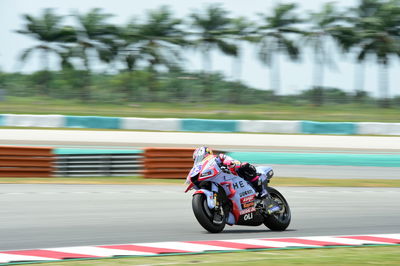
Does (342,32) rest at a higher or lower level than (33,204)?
higher

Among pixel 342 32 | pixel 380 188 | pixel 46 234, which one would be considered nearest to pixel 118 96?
pixel 342 32

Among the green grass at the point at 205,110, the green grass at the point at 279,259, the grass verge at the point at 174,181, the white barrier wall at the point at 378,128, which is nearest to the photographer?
the green grass at the point at 279,259

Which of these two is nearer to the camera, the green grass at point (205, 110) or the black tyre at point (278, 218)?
the black tyre at point (278, 218)

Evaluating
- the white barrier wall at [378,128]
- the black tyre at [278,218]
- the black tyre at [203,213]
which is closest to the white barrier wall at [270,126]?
the white barrier wall at [378,128]

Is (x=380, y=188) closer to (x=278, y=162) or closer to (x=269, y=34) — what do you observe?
(x=278, y=162)

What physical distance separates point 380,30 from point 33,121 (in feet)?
84.6

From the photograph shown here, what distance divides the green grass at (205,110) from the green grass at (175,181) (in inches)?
617

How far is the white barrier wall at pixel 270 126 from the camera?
2789 centimetres

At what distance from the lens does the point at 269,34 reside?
4666cm

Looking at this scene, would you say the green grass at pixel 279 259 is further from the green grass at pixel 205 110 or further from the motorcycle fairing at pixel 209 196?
the green grass at pixel 205 110

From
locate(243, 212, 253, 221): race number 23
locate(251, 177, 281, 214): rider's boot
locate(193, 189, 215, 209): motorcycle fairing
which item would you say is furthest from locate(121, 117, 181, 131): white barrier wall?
locate(193, 189, 215, 209): motorcycle fairing

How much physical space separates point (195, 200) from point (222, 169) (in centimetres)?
52

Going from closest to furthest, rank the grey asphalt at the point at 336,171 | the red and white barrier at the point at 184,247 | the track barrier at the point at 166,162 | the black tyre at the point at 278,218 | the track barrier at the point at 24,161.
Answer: the red and white barrier at the point at 184,247
the black tyre at the point at 278,218
the track barrier at the point at 24,161
the track barrier at the point at 166,162
the grey asphalt at the point at 336,171

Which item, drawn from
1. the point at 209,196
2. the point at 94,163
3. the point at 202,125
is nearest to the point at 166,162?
the point at 94,163
